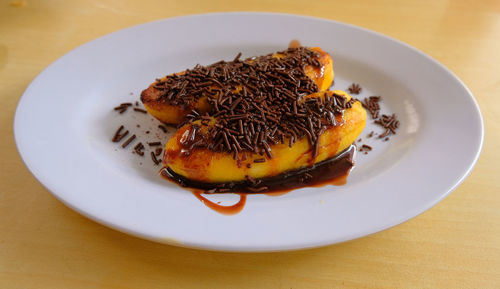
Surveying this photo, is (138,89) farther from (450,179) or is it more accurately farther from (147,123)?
(450,179)

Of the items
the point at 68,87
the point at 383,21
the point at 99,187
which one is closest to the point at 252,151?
the point at 99,187

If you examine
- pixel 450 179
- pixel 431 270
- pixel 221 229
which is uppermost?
pixel 450 179

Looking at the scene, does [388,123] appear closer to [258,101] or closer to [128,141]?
[258,101]

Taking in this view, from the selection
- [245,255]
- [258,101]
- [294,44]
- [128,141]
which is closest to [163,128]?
[128,141]

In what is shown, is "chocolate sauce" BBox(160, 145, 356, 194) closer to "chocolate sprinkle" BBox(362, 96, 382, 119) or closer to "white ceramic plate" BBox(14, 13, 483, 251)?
"white ceramic plate" BBox(14, 13, 483, 251)

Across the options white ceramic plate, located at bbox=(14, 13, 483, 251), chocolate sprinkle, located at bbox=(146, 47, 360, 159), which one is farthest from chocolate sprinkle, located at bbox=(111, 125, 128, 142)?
chocolate sprinkle, located at bbox=(146, 47, 360, 159)
